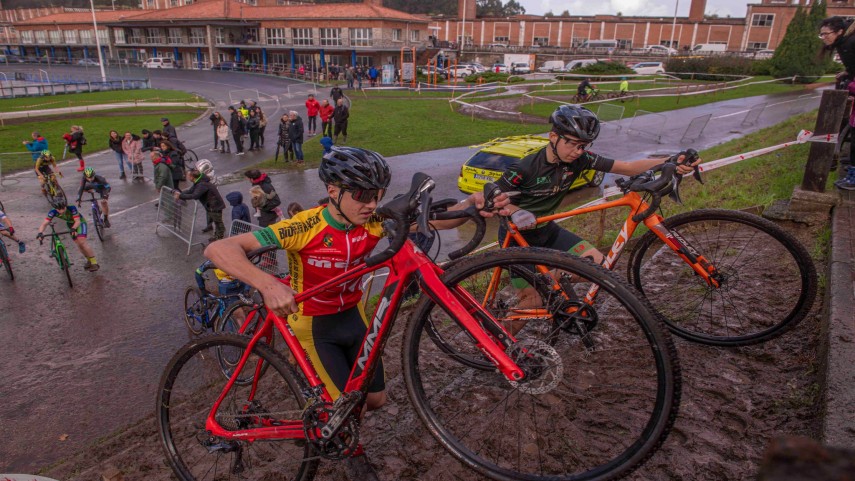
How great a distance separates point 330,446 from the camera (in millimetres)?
3059

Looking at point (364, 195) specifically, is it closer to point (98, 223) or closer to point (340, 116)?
point (98, 223)

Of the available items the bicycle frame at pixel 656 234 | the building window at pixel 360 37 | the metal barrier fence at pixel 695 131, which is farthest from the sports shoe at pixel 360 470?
the building window at pixel 360 37

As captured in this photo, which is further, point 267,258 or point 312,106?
point 312,106

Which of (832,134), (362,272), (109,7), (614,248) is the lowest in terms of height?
(614,248)

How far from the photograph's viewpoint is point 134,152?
17641mm

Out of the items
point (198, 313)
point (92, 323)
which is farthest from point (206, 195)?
point (198, 313)

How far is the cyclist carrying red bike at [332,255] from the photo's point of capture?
118 inches

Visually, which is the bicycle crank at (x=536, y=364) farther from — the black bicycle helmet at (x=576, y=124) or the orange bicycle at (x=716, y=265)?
the black bicycle helmet at (x=576, y=124)

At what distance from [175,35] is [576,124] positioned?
93.5 metres

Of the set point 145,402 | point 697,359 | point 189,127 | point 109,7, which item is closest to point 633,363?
point 697,359

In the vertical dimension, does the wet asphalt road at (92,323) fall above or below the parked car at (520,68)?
below

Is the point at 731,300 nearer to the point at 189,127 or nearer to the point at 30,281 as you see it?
the point at 30,281

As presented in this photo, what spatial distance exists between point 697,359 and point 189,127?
31.8 meters

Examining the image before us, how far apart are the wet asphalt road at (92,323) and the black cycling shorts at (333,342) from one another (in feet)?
11.8
